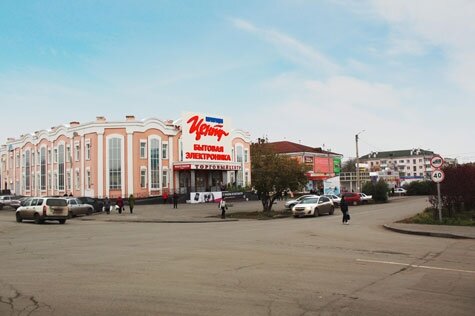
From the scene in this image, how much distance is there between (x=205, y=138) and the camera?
186 feet

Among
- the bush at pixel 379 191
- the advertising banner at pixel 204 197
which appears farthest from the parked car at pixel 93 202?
the bush at pixel 379 191

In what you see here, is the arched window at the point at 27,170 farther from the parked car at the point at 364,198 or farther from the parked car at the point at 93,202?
the parked car at the point at 364,198

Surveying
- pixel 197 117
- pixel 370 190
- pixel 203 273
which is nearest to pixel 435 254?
pixel 203 273

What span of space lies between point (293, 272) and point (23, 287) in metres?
5.27

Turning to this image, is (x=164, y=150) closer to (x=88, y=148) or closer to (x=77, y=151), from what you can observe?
(x=88, y=148)

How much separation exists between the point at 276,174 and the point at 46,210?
16.3 metres

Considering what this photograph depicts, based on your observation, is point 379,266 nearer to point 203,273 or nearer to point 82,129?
point 203,273

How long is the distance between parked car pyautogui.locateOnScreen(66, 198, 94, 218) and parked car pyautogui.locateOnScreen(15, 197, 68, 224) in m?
6.81

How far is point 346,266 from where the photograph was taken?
37.2ft

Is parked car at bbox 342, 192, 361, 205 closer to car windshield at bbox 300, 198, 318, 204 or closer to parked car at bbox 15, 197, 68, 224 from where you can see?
car windshield at bbox 300, 198, 318, 204

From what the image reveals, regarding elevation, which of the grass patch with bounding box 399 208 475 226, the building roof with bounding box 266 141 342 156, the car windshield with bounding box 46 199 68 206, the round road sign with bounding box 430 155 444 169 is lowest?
the grass patch with bounding box 399 208 475 226

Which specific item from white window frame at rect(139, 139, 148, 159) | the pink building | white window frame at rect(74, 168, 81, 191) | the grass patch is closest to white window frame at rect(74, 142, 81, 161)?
the pink building

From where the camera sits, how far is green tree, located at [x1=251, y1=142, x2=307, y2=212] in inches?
1460

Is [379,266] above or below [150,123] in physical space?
below
